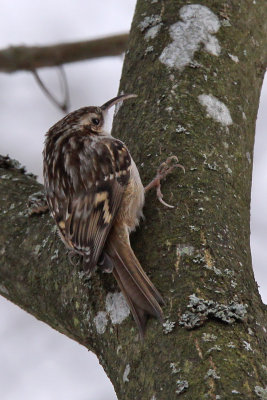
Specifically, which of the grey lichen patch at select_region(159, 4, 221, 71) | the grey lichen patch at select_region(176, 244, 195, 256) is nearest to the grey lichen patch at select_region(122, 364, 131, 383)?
the grey lichen patch at select_region(176, 244, 195, 256)

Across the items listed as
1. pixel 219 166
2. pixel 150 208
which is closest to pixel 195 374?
pixel 150 208

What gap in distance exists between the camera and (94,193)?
80.6 inches

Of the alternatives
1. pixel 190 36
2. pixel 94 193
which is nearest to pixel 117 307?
pixel 94 193

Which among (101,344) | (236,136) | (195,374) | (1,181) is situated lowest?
(195,374)

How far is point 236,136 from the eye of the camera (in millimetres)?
2029

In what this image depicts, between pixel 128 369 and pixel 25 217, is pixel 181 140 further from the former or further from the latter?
pixel 128 369

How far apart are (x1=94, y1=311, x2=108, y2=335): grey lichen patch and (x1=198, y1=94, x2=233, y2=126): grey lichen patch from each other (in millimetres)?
699

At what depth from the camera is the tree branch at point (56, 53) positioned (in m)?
3.35

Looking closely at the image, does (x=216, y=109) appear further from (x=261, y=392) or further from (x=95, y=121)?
(x=261, y=392)

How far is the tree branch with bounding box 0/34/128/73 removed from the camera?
3348 mm

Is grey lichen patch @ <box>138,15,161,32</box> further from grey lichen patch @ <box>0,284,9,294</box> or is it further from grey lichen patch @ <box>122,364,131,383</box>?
grey lichen patch @ <box>122,364,131,383</box>

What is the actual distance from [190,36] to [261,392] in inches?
49.4

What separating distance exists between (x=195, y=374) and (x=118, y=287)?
431 mm

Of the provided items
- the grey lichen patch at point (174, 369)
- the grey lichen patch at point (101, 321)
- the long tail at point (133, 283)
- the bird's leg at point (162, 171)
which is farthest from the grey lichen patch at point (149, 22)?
the grey lichen patch at point (174, 369)
